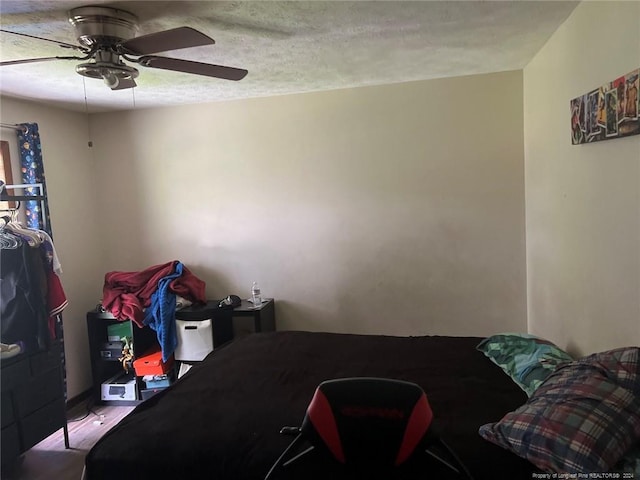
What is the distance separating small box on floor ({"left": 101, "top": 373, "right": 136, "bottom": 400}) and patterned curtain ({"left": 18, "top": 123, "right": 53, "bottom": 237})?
1.33 meters

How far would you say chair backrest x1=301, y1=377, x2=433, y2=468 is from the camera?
4.48 ft

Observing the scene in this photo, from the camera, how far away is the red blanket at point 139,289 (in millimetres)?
3682

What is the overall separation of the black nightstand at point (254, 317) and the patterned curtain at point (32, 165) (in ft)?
5.05

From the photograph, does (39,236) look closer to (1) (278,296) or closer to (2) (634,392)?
(1) (278,296)

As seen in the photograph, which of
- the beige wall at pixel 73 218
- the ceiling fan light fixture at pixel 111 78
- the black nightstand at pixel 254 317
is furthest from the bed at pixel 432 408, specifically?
the beige wall at pixel 73 218

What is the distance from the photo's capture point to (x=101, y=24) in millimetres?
1995

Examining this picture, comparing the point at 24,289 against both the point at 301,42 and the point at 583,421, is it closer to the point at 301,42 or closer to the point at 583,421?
the point at 301,42

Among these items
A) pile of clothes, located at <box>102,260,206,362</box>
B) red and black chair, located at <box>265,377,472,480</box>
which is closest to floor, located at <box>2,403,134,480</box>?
pile of clothes, located at <box>102,260,206,362</box>

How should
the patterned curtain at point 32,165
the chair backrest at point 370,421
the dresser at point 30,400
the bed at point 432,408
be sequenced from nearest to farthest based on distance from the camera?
the chair backrest at point 370,421
the bed at point 432,408
the dresser at point 30,400
the patterned curtain at point 32,165

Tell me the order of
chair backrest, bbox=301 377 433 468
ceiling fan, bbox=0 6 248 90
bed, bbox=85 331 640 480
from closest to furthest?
chair backrest, bbox=301 377 433 468 → bed, bbox=85 331 640 480 → ceiling fan, bbox=0 6 248 90

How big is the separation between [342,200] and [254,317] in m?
1.16

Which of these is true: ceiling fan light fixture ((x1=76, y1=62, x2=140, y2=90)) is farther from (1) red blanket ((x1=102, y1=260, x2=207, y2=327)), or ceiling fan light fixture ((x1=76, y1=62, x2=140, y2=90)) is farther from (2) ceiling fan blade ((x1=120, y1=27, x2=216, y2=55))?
(1) red blanket ((x1=102, y1=260, x2=207, y2=327))

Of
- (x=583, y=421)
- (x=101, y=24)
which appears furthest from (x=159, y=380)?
(x=583, y=421)

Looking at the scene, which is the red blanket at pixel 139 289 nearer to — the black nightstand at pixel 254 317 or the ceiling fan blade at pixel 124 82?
the black nightstand at pixel 254 317
